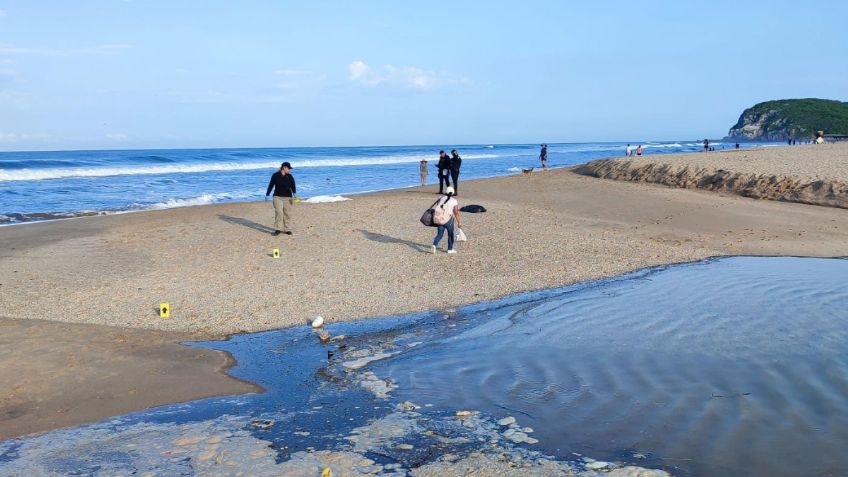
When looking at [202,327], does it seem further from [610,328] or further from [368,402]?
[610,328]

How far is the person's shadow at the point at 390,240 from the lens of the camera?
50.4 ft

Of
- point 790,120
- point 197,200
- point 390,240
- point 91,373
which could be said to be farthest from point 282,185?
point 790,120

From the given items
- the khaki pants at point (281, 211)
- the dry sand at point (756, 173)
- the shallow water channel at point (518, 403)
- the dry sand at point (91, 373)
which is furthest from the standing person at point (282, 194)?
the dry sand at point (756, 173)

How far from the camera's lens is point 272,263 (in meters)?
13.8

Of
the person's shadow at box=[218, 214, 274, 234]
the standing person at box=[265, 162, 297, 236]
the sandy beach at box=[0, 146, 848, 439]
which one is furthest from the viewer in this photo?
the person's shadow at box=[218, 214, 274, 234]

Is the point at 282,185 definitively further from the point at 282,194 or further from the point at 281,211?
the point at 281,211

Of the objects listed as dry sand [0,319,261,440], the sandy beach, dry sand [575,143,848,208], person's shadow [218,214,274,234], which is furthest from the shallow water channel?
dry sand [575,143,848,208]

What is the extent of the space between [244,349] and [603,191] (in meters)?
19.7

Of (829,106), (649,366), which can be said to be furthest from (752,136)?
(649,366)

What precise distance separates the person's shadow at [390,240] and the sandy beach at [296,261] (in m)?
0.05

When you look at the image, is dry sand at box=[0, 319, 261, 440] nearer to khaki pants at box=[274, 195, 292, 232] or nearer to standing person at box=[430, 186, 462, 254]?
standing person at box=[430, 186, 462, 254]

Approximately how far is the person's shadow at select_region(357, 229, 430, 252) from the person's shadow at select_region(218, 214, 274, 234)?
2.35 meters

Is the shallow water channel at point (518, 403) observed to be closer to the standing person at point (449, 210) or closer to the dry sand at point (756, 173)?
the standing person at point (449, 210)

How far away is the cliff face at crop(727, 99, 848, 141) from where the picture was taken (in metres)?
97.6
